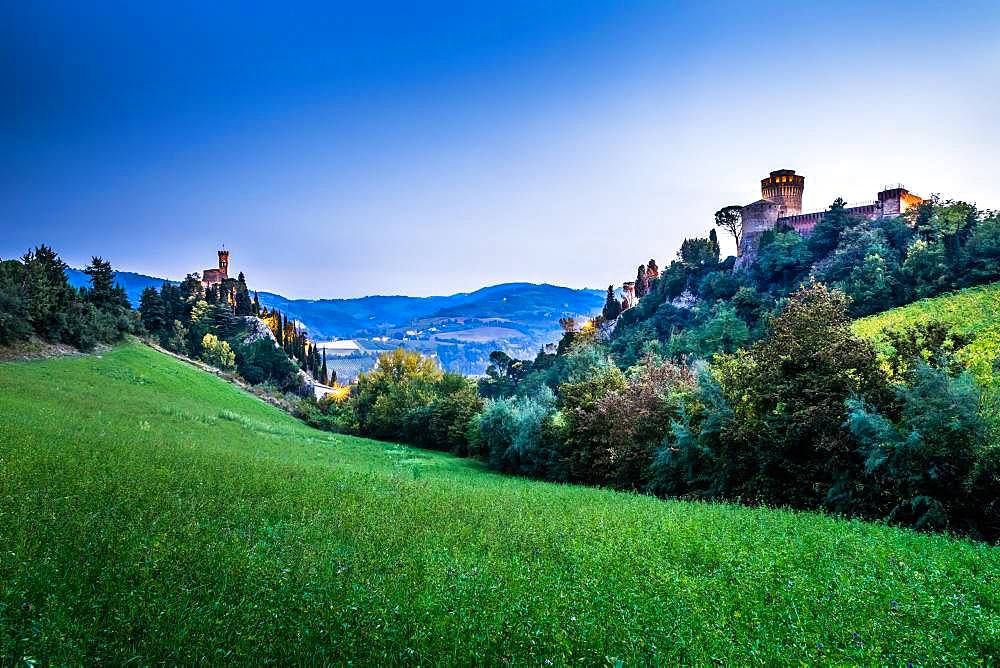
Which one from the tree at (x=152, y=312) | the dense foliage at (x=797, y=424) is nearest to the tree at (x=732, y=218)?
the dense foliage at (x=797, y=424)

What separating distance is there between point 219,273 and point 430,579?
180m

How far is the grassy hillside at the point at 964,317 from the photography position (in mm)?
32156

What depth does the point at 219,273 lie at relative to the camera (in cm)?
16712

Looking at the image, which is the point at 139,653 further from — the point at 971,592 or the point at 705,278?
the point at 705,278

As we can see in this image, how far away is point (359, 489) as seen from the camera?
16875 mm

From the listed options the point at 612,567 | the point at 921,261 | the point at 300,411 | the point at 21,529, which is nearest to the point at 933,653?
the point at 612,567

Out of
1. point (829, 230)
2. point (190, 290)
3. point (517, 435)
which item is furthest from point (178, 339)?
point (829, 230)

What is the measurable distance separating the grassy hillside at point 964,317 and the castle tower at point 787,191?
204ft

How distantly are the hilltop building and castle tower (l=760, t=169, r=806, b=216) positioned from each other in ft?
458

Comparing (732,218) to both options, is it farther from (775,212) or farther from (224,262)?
(224,262)

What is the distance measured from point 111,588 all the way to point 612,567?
7.21 meters

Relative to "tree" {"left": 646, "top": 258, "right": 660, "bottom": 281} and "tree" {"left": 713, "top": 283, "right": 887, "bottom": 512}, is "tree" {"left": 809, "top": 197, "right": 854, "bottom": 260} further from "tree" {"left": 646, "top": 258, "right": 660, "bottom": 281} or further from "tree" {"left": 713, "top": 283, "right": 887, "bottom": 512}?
"tree" {"left": 713, "top": 283, "right": 887, "bottom": 512}

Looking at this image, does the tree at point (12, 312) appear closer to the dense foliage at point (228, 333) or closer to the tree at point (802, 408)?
the dense foliage at point (228, 333)

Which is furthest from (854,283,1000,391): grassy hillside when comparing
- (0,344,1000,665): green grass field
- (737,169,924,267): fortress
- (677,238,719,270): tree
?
(677,238,719,270): tree
